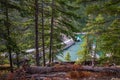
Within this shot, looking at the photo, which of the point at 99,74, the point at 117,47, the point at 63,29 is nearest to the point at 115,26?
the point at 117,47

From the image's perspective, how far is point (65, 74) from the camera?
34.2ft

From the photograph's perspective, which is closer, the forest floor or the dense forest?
the forest floor

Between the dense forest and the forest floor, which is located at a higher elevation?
the dense forest

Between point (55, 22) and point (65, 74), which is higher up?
point (55, 22)

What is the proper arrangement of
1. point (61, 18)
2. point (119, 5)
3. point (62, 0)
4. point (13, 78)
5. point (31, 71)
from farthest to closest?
point (61, 18), point (62, 0), point (119, 5), point (31, 71), point (13, 78)

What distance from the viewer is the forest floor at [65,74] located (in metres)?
9.95

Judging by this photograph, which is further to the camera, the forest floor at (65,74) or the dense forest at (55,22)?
the dense forest at (55,22)

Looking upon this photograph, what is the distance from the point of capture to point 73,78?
10.1 metres

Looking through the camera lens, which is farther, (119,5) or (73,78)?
(119,5)

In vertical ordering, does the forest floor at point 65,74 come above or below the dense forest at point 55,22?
below

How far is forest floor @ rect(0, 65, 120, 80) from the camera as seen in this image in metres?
9.95

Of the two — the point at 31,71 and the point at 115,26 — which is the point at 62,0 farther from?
the point at 31,71

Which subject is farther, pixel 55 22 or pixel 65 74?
pixel 55 22

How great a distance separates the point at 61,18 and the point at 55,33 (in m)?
1.71
